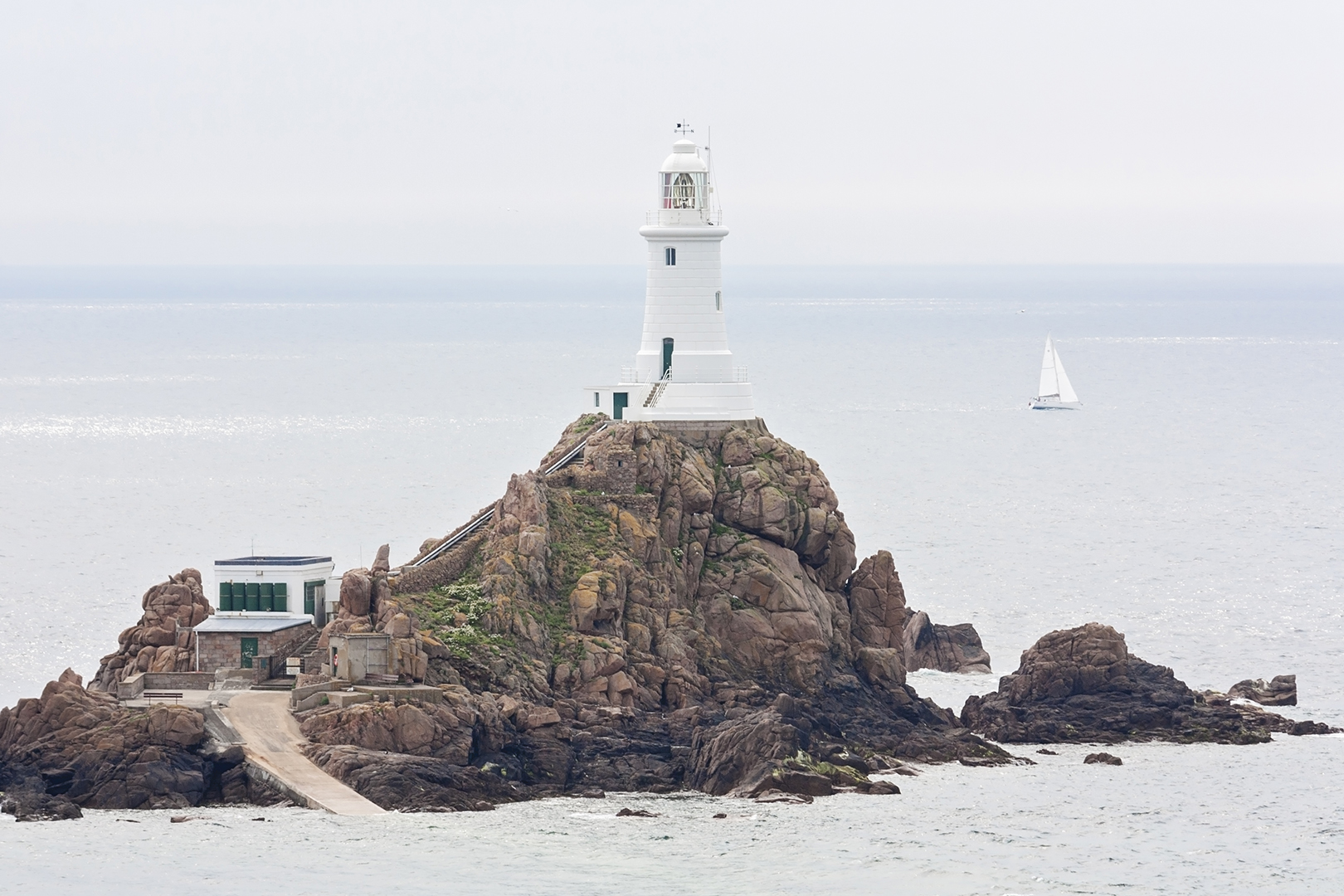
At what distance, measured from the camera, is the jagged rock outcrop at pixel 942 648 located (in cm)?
9325

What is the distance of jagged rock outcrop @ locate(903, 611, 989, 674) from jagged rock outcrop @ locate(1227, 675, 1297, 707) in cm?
979

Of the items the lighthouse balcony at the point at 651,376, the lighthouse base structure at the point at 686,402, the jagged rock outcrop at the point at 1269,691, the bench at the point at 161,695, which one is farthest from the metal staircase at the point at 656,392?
the jagged rock outcrop at the point at 1269,691

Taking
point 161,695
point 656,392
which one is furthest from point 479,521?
point 161,695

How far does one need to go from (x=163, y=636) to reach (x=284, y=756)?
1077cm

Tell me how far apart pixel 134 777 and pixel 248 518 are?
65.1 meters

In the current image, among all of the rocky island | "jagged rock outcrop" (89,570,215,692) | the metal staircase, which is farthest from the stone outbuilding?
the metal staircase

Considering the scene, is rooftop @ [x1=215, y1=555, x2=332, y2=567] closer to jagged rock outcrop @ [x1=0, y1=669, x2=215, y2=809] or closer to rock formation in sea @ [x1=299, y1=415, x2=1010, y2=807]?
rock formation in sea @ [x1=299, y1=415, x2=1010, y2=807]

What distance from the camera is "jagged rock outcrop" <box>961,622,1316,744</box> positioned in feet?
263

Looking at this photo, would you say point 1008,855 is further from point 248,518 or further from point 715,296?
point 248,518

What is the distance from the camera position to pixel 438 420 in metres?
194

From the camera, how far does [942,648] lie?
9388 centimetres

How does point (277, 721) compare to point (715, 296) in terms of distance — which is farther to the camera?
point (715, 296)

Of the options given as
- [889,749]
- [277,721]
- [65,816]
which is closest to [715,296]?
[889,749]

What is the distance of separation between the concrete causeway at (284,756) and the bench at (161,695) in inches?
67.0
